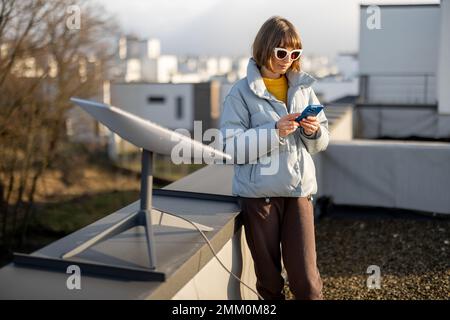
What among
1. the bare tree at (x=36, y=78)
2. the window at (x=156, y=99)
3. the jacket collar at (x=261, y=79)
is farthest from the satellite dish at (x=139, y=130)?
the window at (x=156, y=99)

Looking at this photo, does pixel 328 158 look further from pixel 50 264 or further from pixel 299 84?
pixel 50 264

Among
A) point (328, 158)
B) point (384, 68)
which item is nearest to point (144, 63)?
point (384, 68)

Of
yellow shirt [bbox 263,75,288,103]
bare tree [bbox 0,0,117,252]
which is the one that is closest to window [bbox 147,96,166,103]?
bare tree [bbox 0,0,117,252]

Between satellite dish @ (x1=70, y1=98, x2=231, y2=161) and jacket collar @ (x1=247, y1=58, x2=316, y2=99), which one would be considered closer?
satellite dish @ (x1=70, y1=98, x2=231, y2=161)

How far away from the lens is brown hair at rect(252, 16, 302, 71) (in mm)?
2604

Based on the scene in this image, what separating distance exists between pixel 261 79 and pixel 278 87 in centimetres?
13

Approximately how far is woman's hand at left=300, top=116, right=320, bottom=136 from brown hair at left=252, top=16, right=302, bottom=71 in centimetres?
34

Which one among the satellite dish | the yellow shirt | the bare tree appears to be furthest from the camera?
the bare tree

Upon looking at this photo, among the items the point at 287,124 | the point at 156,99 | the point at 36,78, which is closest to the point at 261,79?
the point at 287,124

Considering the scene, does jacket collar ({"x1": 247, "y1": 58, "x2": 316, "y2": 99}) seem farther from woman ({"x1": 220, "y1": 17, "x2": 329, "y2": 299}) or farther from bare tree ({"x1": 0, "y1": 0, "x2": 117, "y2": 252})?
bare tree ({"x1": 0, "y1": 0, "x2": 117, "y2": 252})

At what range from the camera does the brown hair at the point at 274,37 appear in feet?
8.54

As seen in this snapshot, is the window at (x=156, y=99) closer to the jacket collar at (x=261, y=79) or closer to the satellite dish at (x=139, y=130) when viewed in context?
the jacket collar at (x=261, y=79)

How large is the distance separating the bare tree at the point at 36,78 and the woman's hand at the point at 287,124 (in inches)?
440

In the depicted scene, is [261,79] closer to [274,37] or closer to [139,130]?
[274,37]
